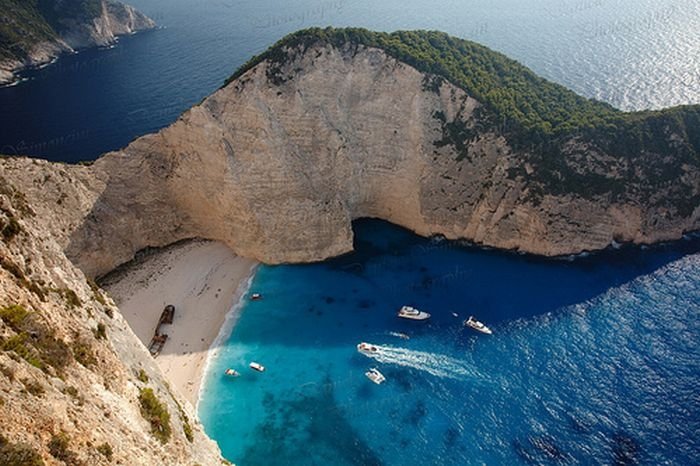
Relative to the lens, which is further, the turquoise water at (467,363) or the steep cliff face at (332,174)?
the steep cliff face at (332,174)

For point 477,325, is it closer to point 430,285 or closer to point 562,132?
point 430,285

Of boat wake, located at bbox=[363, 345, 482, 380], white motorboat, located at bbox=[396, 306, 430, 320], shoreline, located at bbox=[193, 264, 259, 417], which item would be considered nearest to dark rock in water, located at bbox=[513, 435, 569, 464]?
boat wake, located at bbox=[363, 345, 482, 380]

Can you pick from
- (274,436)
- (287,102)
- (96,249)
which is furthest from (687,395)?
(96,249)

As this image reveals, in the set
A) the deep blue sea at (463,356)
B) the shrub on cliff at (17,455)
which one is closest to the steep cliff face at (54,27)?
the deep blue sea at (463,356)

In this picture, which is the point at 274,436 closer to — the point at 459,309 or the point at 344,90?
the point at 459,309

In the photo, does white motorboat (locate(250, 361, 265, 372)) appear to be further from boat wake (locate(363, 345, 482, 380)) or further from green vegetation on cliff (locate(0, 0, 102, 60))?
green vegetation on cliff (locate(0, 0, 102, 60))

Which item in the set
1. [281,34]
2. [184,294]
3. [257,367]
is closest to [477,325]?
[257,367]

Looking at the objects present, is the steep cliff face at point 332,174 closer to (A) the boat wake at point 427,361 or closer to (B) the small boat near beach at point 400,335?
(B) the small boat near beach at point 400,335
